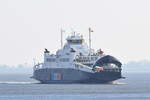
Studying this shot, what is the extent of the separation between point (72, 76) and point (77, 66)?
233cm

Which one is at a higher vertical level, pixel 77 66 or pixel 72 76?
pixel 77 66

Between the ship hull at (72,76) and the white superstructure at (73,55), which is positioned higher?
the white superstructure at (73,55)

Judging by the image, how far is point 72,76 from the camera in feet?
607

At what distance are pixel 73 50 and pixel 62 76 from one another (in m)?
6.16

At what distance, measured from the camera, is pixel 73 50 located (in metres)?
189

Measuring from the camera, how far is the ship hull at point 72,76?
18112 cm

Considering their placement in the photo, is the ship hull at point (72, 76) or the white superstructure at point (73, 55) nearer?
the ship hull at point (72, 76)

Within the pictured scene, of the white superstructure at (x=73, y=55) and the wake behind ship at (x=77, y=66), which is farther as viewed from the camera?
the white superstructure at (x=73, y=55)

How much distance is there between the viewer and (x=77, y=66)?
18512 cm

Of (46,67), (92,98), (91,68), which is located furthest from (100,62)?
(92,98)

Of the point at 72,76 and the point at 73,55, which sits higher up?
the point at 73,55

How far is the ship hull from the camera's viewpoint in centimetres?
18112

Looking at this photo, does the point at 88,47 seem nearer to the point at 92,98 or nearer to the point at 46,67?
the point at 46,67

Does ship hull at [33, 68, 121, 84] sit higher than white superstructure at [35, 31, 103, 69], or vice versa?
white superstructure at [35, 31, 103, 69]
